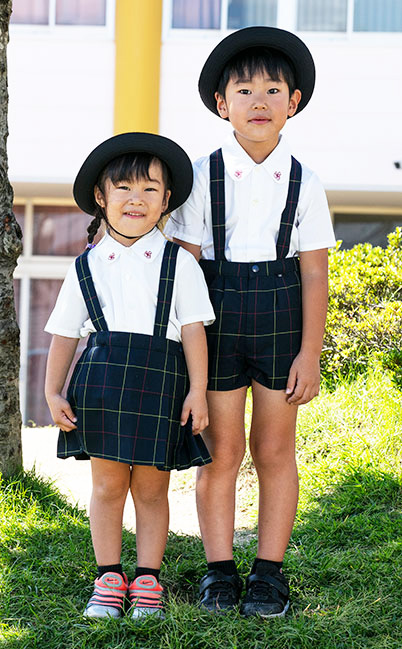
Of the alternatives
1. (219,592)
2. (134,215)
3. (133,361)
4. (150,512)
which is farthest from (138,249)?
(219,592)

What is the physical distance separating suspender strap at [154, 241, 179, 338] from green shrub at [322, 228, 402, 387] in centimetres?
290

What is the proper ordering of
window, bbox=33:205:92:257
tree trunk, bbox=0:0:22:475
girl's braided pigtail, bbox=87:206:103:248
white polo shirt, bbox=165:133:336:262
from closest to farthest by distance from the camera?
white polo shirt, bbox=165:133:336:262 < girl's braided pigtail, bbox=87:206:103:248 < tree trunk, bbox=0:0:22:475 < window, bbox=33:205:92:257

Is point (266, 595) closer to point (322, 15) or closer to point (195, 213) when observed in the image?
point (195, 213)

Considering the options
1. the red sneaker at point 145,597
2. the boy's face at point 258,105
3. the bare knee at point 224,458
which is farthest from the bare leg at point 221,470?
the boy's face at point 258,105

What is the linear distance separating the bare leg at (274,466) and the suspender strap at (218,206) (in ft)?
1.52

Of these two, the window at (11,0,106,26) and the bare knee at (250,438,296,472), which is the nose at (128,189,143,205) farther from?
the window at (11,0,106,26)

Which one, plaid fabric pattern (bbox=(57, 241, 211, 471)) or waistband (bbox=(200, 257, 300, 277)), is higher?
waistband (bbox=(200, 257, 300, 277))

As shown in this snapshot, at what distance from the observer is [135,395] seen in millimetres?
2346

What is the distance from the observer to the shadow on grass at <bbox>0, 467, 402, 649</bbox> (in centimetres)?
229

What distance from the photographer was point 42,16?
801 centimetres

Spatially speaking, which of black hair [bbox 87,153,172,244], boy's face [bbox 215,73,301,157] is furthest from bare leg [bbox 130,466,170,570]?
boy's face [bbox 215,73,301,157]

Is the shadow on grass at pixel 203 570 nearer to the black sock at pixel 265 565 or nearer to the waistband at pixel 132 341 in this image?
the black sock at pixel 265 565

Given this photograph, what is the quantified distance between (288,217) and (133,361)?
0.68 metres

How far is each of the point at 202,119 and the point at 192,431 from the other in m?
5.75
